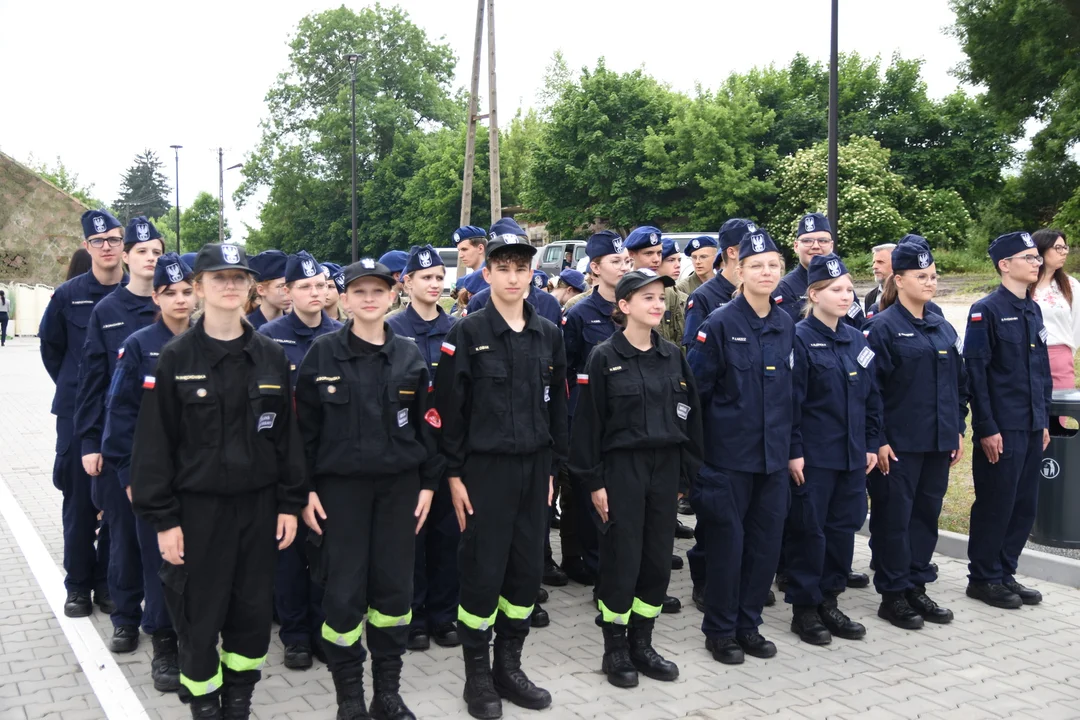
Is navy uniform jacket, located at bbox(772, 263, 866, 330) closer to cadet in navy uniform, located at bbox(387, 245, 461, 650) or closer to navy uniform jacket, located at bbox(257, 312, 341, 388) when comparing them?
cadet in navy uniform, located at bbox(387, 245, 461, 650)

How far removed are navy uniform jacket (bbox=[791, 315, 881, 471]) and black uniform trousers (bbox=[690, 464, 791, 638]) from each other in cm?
38

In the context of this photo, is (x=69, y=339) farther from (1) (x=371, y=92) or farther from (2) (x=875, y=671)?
(1) (x=371, y=92)

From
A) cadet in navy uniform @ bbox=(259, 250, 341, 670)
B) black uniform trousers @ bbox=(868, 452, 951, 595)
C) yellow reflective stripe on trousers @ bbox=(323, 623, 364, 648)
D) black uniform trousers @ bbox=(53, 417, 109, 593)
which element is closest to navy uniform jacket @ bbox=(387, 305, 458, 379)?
cadet in navy uniform @ bbox=(259, 250, 341, 670)

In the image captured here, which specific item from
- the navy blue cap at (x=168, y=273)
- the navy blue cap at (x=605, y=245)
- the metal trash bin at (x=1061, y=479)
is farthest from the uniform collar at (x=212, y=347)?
the metal trash bin at (x=1061, y=479)

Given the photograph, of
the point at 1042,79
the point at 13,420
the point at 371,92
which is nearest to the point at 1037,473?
the point at 13,420

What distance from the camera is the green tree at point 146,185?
123 meters

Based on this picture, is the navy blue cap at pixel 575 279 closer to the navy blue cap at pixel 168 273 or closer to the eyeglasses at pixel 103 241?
the eyeglasses at pixel 103 241

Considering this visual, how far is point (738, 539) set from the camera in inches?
212

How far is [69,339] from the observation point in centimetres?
631

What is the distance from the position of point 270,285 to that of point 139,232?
86cm

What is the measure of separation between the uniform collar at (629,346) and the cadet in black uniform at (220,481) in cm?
174

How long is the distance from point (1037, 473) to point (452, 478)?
13.6ft

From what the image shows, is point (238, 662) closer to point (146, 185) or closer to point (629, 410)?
point (629, 410)

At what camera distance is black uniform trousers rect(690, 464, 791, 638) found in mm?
5379
